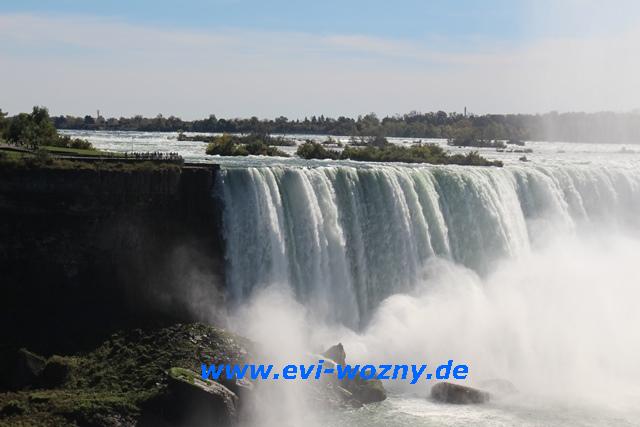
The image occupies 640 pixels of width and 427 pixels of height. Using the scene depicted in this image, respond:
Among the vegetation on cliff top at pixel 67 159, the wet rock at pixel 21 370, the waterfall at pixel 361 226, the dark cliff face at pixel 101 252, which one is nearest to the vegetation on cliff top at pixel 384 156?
the waterfall at pixel 361 226

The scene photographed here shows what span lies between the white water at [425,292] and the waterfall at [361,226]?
5cm

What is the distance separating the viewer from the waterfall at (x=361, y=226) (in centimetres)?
3095

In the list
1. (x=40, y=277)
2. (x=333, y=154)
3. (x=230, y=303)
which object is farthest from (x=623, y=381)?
A: (x=333, y=154)

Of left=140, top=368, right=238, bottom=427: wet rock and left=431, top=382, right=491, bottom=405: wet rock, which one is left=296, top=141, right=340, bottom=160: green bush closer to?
left=431, top=382, right=491, bottom=405: wet rock

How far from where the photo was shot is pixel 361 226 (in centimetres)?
3344

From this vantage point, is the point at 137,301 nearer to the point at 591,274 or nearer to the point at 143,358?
the point at 143,358

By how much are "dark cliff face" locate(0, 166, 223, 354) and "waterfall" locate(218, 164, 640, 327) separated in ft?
3.93

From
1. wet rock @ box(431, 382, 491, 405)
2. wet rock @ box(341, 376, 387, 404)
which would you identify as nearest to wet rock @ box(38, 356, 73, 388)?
wet rock @ box(341, 376, 387, 404)

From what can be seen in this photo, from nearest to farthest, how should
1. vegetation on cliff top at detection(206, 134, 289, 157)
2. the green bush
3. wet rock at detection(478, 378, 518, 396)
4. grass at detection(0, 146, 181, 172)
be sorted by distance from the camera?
1. wet rock at detection(478, 378, 518, 396)
2. grass at detection(0, 146, 181, 172)
3. vegetation on cliff top at detection(206, 134, 289, 157)
4. the green bush

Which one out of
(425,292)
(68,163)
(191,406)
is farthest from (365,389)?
(68,163)

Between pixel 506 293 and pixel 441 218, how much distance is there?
12.6ft

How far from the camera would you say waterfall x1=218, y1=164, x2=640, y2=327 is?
30953mm

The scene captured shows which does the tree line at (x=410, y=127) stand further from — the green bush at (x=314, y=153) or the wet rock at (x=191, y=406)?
the wet rock at (x=191, y=406)

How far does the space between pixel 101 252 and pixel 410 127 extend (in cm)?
10911
